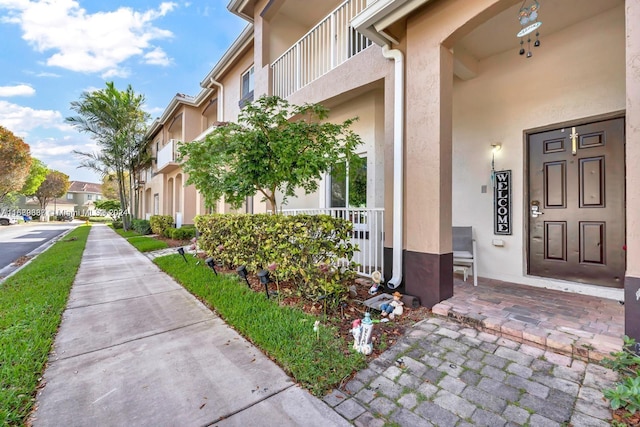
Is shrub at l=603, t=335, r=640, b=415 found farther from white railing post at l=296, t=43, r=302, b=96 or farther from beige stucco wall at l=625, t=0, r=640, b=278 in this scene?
white railing post at l=296, t=43, r=302, b=96

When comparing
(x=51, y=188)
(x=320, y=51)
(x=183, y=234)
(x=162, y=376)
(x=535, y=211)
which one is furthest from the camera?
(x=51, y=188)

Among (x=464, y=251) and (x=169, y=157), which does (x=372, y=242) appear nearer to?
(x=464, y=251)

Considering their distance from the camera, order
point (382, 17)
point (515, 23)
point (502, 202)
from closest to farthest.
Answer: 1. point (382, 17)
2. point (515, 23)
3. point (502, 202)

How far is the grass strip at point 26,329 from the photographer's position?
2.20 m

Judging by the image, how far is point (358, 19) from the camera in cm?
400

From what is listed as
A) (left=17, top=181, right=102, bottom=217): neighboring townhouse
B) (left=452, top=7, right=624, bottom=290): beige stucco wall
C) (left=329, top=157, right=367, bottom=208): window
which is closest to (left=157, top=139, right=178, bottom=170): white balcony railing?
(left=329, top=157, right=367, bottom=208): window

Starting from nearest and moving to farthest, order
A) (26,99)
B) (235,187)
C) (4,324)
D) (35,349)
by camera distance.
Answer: (35,349), (4,324), (235,187), (26,99)

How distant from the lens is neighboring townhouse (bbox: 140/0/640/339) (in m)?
3.80

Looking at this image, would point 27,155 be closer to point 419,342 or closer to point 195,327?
point 195,327

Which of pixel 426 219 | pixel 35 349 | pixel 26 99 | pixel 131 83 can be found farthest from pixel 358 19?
pixel 26 99

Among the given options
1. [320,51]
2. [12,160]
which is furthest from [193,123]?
[12,160]

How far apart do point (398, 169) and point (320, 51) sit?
4.08 meters

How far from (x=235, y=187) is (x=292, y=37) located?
225 inches

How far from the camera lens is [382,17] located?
3869mm
